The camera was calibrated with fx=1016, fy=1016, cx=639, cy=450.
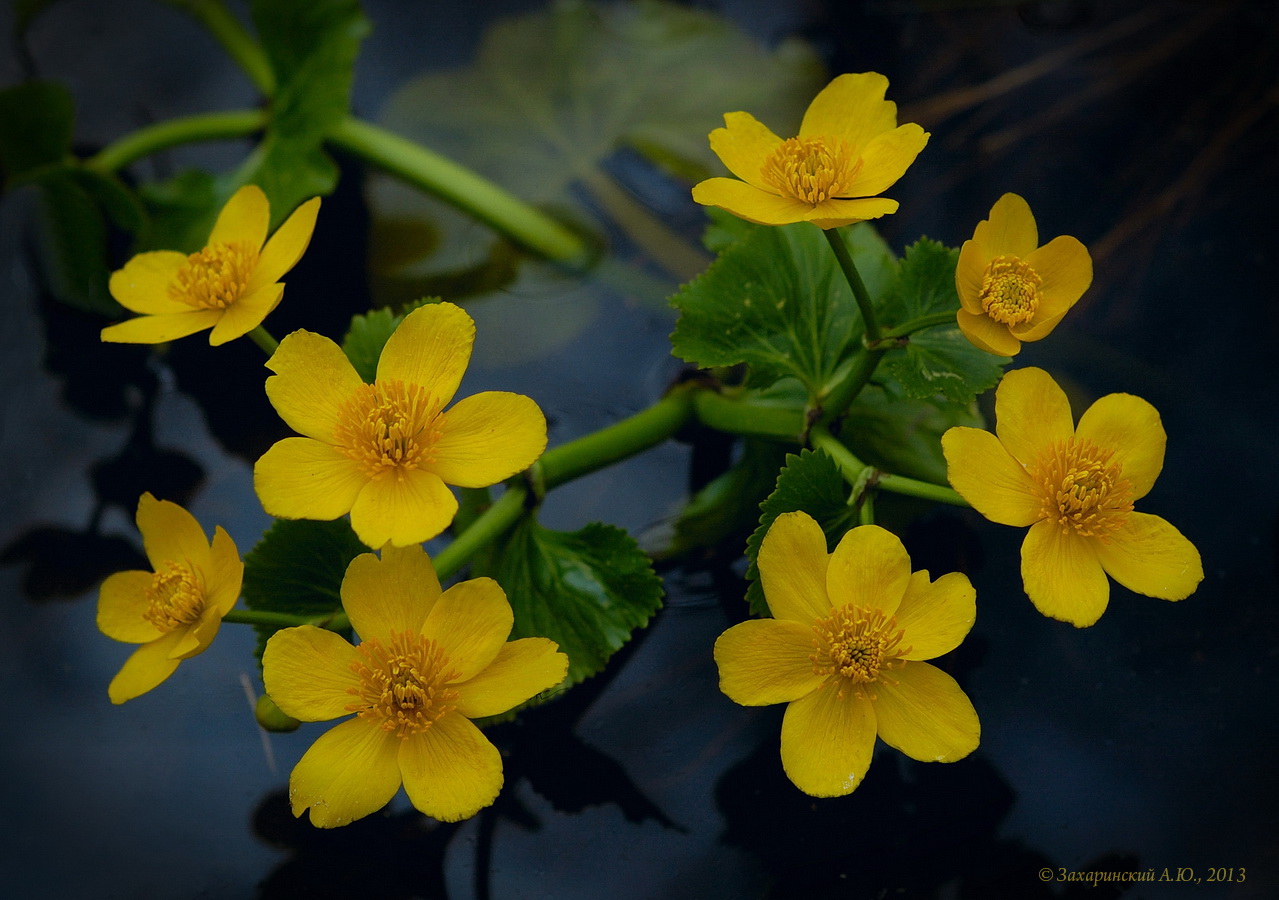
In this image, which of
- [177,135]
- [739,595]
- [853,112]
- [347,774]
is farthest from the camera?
[177,135]

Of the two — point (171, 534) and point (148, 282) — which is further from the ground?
point (148, 282)

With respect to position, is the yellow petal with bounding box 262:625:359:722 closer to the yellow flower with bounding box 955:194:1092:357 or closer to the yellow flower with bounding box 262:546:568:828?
the yellow flower with bounding box 262:546:568:828

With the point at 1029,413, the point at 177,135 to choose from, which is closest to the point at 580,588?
the point at 1029,413

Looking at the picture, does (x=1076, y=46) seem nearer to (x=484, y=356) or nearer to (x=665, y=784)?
(x=484, y=356)

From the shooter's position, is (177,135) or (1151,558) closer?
(1151,558)

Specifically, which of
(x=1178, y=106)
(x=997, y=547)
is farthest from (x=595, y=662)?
(x=1178, y=106)

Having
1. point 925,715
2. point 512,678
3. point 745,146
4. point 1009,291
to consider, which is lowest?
point 925,715

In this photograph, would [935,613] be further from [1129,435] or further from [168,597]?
[168,597]

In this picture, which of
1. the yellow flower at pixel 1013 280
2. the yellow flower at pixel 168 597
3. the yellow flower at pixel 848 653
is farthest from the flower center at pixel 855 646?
the yellow flower at pixel 168 597
